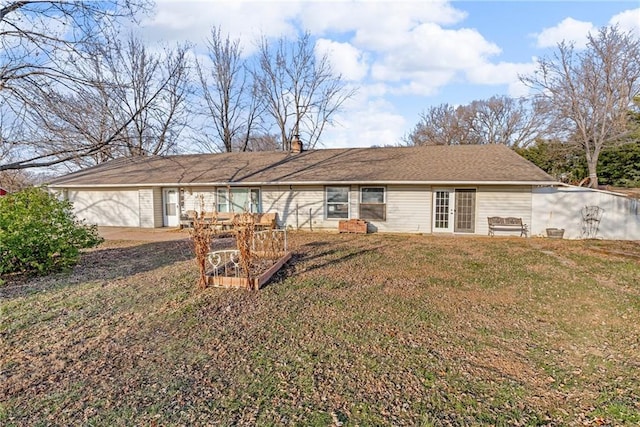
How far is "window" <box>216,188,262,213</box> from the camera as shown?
14.4 meters

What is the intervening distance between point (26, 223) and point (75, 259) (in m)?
1.25

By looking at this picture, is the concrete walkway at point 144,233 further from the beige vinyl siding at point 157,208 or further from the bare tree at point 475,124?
the bare tree at point 475,124

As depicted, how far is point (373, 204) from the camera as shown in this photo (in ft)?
43.0

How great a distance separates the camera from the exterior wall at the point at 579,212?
11.1 metres

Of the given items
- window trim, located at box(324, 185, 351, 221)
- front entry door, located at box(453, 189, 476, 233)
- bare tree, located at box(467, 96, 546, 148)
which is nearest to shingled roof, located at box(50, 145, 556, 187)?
window trim, located at box(324, 185, 351, 221)

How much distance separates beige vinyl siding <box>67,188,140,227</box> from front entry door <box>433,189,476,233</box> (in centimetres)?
1360

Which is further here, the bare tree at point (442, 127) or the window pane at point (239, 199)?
the bare tree at point (442, 127)

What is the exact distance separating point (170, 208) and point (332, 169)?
8.08 meters

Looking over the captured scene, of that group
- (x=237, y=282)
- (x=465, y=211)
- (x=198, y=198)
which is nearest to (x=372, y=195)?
(x=465, y=211)

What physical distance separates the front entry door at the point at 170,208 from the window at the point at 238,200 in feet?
7.46

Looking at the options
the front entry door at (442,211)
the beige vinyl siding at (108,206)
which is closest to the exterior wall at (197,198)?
the beige vinyl siding at (108,206)

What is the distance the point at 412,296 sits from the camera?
18.4 ft

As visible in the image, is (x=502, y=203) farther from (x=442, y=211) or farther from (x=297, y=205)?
(x=297, y=205)

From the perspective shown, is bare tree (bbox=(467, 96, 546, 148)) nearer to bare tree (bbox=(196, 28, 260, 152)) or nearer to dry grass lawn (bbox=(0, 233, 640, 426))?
bare tree (bbox=(196, 28, 260, 152))
